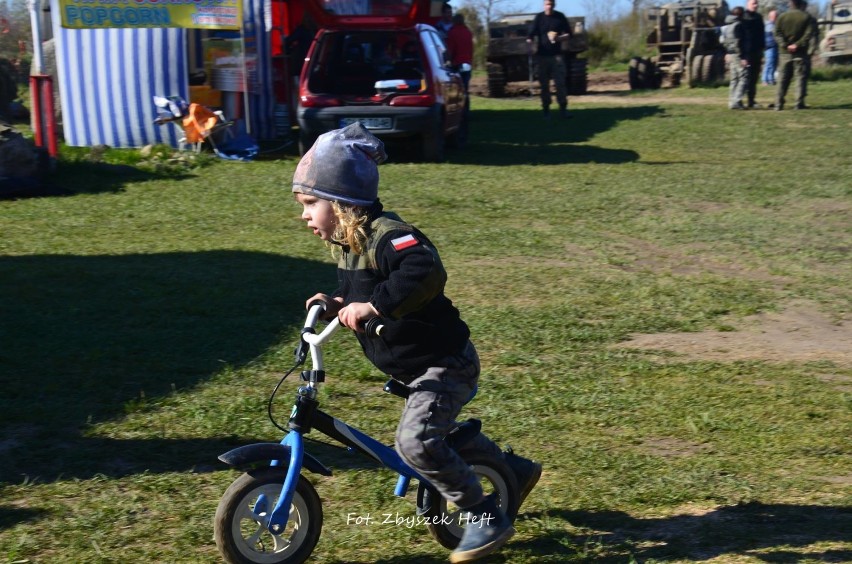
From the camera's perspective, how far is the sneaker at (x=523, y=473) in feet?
13.4

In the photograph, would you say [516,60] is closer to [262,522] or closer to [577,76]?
[577,76]

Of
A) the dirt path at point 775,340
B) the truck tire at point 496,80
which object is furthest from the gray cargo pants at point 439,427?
the truck tire at point 496,80

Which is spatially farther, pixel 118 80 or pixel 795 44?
pixel 795 44

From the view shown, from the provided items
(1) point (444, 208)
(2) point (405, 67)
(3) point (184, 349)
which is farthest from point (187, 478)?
(2) point (405, 67)

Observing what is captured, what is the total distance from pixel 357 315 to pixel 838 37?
98.1 feet

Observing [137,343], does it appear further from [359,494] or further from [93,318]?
[359,494]

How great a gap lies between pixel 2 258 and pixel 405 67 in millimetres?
6877

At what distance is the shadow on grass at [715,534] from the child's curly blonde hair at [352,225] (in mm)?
1284

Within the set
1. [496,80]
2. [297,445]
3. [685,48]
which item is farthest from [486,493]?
[685,48]

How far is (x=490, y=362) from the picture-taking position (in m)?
6.24

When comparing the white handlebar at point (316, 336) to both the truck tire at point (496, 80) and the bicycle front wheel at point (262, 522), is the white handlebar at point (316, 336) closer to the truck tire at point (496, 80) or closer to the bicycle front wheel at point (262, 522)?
the bicycle front wheel at point (262, 522)

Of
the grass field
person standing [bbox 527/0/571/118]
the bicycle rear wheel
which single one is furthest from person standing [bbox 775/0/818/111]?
the bicycle rear wheel

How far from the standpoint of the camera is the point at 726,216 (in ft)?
35.0

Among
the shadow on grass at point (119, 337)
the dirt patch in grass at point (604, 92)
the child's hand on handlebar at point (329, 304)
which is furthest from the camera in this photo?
the dirt patch in grass at point (604, 92)
